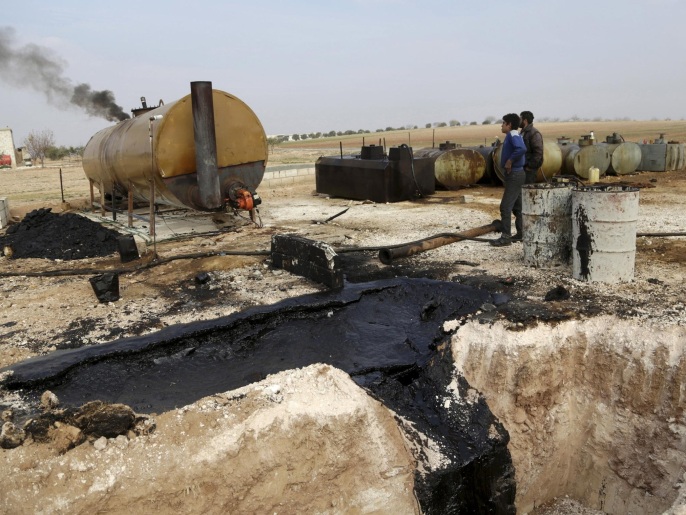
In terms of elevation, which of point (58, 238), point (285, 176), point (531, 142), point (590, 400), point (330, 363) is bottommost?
point (590, 400)

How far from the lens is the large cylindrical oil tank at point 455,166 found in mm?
13492

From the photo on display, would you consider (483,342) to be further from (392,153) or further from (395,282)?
(392,153)

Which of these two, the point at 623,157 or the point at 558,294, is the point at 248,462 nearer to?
the point at 558,294

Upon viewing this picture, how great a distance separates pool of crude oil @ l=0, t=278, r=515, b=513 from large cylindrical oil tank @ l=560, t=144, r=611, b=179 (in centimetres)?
1113

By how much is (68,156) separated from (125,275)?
141ft

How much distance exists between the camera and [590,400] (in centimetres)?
444

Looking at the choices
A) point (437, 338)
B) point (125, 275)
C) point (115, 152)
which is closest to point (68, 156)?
point (115, 152)

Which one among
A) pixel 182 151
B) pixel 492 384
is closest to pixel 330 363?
pixel 492 384

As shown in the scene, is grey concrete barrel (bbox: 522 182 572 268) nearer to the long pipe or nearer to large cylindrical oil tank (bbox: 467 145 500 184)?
the long pipe

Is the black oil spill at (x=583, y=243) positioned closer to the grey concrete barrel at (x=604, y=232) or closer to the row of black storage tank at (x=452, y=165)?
the grey concrete barrel at (x=604, y=232)

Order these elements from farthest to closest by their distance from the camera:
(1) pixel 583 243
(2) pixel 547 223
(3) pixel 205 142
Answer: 1. (3) pixel 205 142
2. (2) pixel 547 223
3. (1) pixel 583 243

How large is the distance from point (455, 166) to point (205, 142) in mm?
7481

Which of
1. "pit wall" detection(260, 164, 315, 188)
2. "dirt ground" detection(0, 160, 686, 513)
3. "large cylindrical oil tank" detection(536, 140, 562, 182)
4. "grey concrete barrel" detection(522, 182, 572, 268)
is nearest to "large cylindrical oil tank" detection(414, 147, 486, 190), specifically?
"large cylindrical oil tank" detection(536, 140, 562, 182)

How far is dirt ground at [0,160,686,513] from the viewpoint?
3.10 metres
